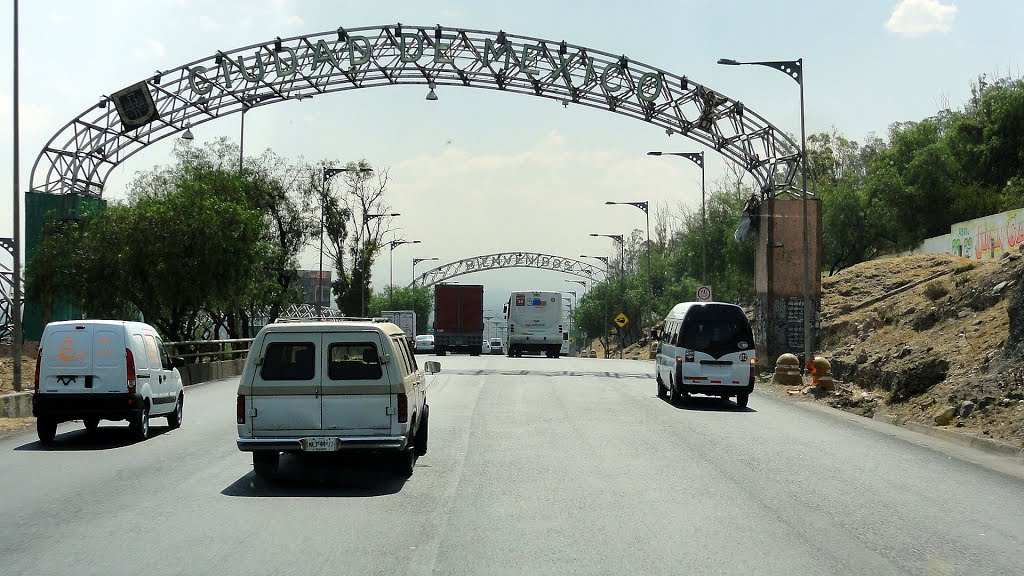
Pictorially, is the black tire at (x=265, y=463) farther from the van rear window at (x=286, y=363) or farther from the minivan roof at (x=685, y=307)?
the minivan roof at (x=685, y=307)

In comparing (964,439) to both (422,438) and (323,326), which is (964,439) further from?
(323,326)

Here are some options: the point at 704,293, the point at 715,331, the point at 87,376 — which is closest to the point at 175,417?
the point at 87,376

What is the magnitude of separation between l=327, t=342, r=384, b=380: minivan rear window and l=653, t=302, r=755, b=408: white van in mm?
13569

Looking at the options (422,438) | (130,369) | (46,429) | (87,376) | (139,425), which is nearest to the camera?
(422,438)

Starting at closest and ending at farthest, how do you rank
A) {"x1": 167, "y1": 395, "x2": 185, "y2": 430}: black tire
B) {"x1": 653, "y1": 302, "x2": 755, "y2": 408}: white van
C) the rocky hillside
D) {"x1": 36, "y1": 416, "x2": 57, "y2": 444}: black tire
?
{"x1": 36, "y1": 416, "x2": 57, "y2": 444}: black tire → {"x1": 167, "y1": 395, "x2": 185, "y2": 430}: black tire → the rocky hillside → {"x1": 653, "y1": 302, "x2": 755, "y2": 408}: white van

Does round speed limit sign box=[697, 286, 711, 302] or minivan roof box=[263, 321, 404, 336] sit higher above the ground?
round speed limit sign box=[697, 286, 711, 302]

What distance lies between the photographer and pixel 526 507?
1061 cm

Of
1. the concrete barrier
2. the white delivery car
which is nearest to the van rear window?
the white delivery car

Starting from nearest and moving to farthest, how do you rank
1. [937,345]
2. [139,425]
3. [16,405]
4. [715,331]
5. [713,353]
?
[139,425] → [16,405] → [713,353] → [715,331] → [937,345]

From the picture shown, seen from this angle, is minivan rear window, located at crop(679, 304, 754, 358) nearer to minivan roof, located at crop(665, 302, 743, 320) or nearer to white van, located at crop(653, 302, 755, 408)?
white van, located at crop(653, 302, 755, 408)

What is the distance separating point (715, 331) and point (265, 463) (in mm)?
14865

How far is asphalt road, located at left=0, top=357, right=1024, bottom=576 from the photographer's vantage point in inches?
321

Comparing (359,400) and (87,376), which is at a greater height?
(87,376)

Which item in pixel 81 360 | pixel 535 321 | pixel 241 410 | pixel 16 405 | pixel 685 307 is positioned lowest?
pixel 16 405
